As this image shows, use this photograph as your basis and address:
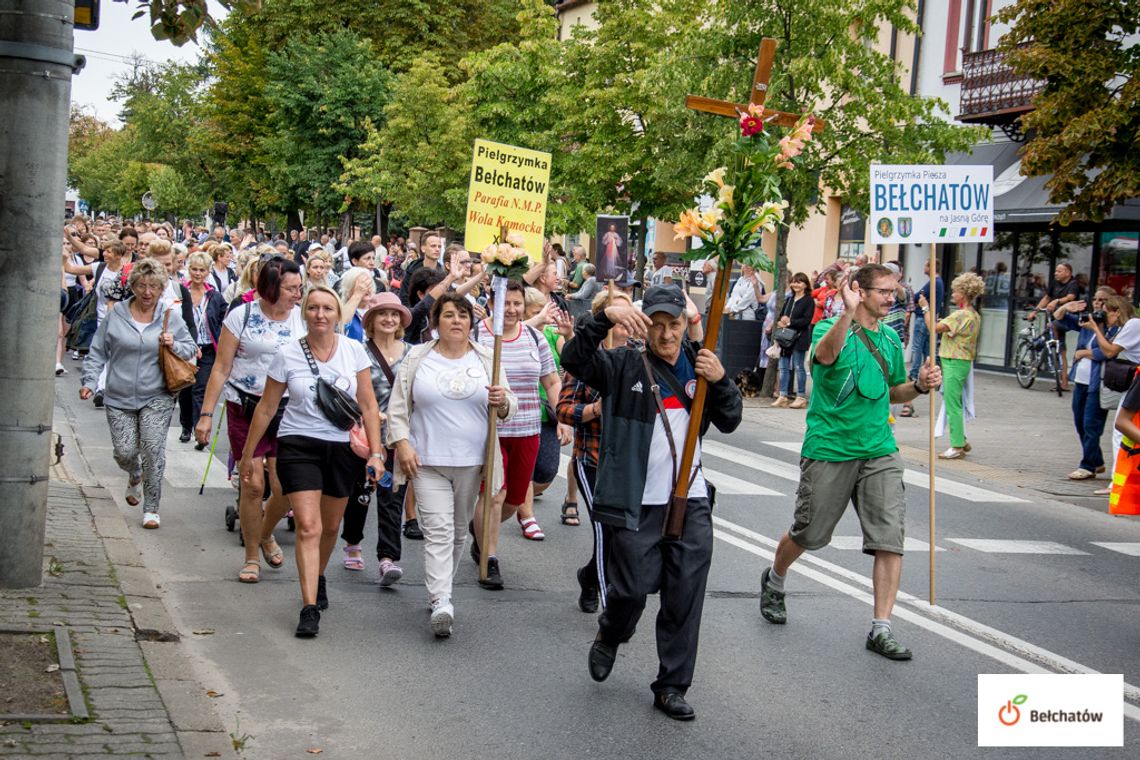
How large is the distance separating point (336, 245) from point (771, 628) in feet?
127

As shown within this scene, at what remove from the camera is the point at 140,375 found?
9500mm

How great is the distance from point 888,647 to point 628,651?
4.25ft

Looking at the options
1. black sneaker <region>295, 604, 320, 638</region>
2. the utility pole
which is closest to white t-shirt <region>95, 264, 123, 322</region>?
the utility pole

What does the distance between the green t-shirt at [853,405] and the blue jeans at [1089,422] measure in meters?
7.41

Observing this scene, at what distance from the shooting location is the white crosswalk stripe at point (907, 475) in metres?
13.0

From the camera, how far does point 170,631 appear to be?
671 centimetres

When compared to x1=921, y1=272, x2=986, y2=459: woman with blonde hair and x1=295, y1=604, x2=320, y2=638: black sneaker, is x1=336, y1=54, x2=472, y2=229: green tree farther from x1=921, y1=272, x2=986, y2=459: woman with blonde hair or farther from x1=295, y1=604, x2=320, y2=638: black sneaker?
x1=295, y1=604, x2=320, y2=638: black sneaker

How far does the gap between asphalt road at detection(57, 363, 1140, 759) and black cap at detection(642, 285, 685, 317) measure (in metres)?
1.73

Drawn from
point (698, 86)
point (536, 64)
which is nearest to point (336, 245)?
point (536, 64)

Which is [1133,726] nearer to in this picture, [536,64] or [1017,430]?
[1017,430]

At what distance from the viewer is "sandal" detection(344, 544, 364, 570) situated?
8.71 m

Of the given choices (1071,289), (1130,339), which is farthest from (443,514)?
(1071,289)

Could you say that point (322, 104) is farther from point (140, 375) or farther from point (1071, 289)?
point (140, 375)

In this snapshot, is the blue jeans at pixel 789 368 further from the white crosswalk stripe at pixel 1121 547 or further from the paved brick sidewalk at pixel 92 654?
the paved brick sidewalk at pixel 92 654
